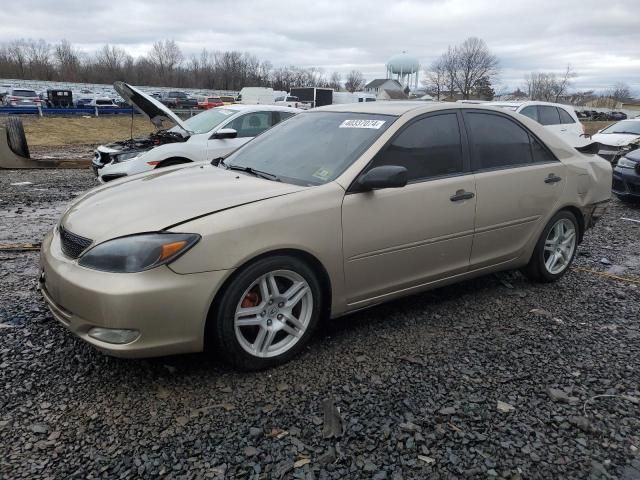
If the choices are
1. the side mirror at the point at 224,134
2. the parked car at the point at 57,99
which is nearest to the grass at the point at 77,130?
the parked car at the point at 57,99

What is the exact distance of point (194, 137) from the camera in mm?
7965

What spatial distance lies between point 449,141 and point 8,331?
341 cm

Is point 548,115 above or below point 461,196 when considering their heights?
above

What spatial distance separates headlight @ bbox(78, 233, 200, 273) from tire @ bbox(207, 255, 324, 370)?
355mm

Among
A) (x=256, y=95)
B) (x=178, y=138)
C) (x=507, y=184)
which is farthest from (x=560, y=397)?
(x=256, y=95)

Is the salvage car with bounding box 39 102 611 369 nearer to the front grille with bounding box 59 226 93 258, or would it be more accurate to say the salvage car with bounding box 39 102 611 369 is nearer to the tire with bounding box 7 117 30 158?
the front grille with bounding box 59 226 93 258

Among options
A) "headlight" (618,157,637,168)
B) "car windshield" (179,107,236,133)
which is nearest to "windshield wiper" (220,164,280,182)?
"car windshield" (179,107,236,133)

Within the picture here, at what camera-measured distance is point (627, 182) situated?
8.34m

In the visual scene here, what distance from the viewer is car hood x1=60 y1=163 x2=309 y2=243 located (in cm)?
271

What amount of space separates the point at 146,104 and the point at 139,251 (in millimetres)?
6187

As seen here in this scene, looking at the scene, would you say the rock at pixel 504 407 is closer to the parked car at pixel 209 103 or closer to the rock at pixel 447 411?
the rock at pixel 447 411

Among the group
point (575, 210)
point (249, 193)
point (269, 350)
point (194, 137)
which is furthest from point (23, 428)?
point (194, 137)

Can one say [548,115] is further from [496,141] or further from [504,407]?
[504,407]

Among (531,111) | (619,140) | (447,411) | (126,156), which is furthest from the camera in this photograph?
(619,140)
